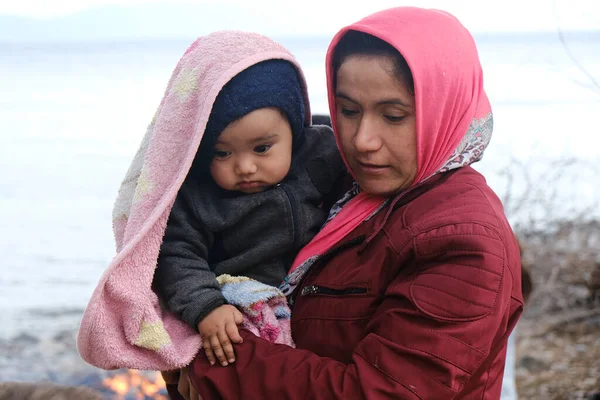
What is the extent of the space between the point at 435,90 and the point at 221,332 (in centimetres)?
79

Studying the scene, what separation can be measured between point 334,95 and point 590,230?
446 centimetres

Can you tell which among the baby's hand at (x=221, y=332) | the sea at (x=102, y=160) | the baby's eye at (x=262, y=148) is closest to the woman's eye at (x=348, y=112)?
the baby's eye at (x=262, y=148)

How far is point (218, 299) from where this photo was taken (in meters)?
1.83

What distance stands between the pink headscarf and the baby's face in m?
0.16

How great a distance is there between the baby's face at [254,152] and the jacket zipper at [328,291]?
0.32m

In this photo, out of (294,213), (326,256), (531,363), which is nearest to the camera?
(326,256)

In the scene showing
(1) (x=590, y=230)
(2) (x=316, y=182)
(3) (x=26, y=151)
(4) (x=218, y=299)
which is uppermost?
(2) (x=316, y=182)

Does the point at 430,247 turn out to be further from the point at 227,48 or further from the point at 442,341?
the point at 227,48

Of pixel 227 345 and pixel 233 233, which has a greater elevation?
pixel 233 233

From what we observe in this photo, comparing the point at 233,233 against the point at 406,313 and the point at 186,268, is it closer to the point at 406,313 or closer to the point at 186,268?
the point at 186,268

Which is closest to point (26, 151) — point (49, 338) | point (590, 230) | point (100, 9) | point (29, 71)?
point (49, 338)

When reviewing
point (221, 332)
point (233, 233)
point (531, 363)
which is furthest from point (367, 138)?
point (531, 363)

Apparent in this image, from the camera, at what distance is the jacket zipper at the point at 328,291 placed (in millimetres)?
1729

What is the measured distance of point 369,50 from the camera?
173cm
